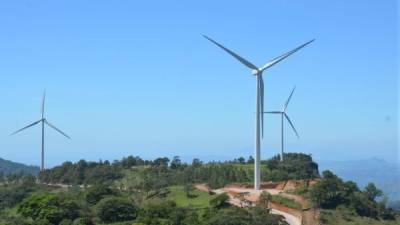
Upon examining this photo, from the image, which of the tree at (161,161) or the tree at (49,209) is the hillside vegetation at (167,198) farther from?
the tree at (161,161)

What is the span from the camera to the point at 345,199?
72.0 metres

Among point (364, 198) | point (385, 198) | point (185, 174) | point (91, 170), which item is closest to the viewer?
point (364, 198)

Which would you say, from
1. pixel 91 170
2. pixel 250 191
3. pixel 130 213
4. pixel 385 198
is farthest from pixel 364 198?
pixel 91 170

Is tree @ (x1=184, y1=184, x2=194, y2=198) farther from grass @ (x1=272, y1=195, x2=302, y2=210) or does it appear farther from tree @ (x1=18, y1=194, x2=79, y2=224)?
tree @ (x1=18, y1=194, x2=79, y2=224)

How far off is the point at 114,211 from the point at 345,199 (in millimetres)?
25510

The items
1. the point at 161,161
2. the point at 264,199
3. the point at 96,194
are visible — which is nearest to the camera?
the point at 264,199

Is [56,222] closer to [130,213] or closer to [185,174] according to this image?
[130,213]

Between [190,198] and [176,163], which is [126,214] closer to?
[190,198]

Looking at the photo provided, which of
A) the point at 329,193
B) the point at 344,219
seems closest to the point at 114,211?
the point at 344,219

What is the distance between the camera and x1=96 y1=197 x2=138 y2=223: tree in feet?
209

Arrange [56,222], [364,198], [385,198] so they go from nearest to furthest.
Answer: [56,222]
[364,198]
[385,198]

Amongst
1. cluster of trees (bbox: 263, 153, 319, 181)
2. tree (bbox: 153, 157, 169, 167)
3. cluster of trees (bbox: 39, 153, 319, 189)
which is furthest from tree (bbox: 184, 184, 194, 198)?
tree (bbox: 153, 157, 169, 167)

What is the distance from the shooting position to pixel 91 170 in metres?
109

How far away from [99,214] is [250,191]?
19.7 metres
